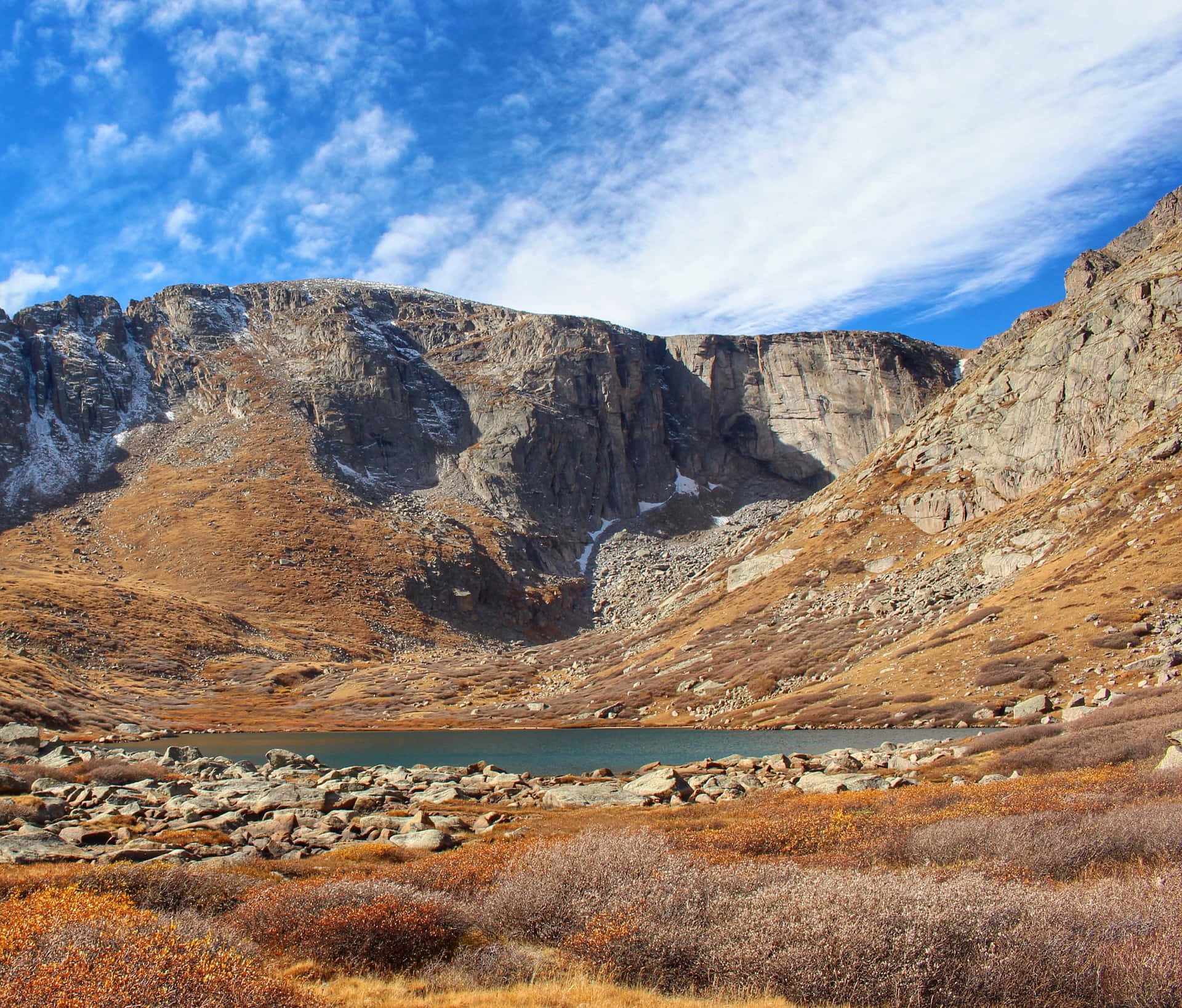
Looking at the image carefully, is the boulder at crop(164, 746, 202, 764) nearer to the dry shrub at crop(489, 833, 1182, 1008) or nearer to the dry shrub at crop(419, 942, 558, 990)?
the dry shrub at crop(419, 942, 558, 990)

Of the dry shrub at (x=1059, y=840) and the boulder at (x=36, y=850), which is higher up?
the boulder at (x=36, y=850)

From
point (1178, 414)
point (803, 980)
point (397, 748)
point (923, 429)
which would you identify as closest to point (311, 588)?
point (397, 748)

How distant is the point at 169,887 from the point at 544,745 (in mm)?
54772

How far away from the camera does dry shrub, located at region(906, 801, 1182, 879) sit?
11.0m

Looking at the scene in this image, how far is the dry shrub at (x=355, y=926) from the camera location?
9711mm

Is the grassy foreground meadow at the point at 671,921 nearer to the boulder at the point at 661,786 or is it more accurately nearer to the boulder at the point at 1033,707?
the boulder at the point at 661,786

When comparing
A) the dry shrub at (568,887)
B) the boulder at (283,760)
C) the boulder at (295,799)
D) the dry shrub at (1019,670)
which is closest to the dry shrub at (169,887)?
the dry shrub at (568,887)

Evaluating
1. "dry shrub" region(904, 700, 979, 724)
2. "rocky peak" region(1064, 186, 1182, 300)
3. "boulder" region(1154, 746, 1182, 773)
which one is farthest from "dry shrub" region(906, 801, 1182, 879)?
"rocky peak" region(1064, 186, 1182, 300)

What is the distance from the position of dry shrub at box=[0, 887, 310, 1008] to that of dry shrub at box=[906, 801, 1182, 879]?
10.5m

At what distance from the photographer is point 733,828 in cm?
1603

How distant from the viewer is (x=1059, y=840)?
37.8ft

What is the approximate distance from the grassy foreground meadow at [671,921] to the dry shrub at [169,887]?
0.04 m

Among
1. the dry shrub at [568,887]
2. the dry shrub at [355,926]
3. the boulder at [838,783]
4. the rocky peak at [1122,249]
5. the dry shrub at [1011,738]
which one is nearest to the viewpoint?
the dry shrub at [355,926]

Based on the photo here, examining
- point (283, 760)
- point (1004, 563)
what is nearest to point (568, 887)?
point (283, 760)
